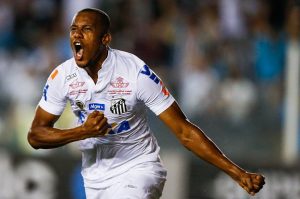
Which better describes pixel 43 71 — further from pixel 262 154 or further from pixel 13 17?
pixel 262 154

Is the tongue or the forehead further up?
the forehead

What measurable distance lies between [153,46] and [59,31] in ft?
5.34

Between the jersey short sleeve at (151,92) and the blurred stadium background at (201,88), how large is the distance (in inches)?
142

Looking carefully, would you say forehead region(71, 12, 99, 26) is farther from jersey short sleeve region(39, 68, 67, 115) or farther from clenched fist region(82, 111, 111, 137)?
clenched fist region(82, 111, 111, 137)

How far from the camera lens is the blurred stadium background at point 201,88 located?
385 inches

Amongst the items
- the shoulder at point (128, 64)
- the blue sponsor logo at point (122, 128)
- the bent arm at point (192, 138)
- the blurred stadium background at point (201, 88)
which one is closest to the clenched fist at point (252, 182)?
the bent arm at point (192, 138)

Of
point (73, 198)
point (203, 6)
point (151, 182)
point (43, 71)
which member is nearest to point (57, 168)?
point (73, 198)

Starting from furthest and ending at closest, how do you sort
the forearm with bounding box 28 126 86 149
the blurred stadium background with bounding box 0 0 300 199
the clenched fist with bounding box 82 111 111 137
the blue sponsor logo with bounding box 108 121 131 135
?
1. the blurred stadium background with bounding box 0 0 300 199
2. the blue sponsor logo with bounding box 108 121 131 135
3. the forearm with bounding box 28 126 86 149
4. the clenched fist with bounding box 82 111 111 137

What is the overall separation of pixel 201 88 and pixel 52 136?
456 cm

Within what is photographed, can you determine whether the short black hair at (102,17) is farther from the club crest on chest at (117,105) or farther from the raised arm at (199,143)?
the raised arm at (199,143)

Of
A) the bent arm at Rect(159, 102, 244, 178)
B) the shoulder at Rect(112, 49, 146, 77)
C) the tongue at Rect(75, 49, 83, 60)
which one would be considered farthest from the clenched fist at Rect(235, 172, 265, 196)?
the tongue at Rect(75, 49, 83, 60)

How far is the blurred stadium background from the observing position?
9781mm

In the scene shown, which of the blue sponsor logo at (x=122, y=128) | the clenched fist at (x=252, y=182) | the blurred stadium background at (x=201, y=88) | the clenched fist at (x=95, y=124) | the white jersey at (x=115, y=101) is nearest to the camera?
the clenched fist at (x=95, y=124)

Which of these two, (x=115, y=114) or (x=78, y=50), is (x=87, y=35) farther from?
(x=115, y=114)
